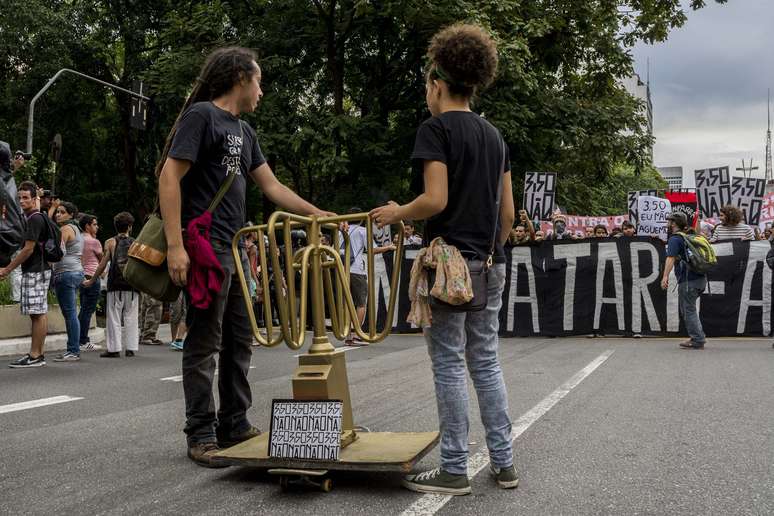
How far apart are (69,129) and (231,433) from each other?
95.2 feet

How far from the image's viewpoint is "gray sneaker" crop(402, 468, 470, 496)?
3.70 meters

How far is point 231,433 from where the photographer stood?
14.9 feet

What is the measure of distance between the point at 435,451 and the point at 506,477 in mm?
776

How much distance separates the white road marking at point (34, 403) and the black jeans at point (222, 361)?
8.40 feet

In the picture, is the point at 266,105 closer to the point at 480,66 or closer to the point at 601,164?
the point at 601,164

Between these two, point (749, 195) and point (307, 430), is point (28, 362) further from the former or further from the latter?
point (749, 195)

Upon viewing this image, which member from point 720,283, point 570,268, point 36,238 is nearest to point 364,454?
point 36,238

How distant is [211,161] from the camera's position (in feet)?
14.3

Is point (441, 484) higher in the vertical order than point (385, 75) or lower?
lower

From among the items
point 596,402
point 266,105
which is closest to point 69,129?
point 266,105

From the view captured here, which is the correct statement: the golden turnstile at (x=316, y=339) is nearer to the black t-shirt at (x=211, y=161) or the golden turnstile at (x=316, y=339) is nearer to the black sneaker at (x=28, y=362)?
the black t-shirt at (x=211, y=161)

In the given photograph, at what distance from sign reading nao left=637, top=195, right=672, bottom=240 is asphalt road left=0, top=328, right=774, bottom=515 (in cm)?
1147

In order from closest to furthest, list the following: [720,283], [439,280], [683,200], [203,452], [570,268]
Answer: [439,280] → [203,452] → [720,283] → [570,268] → [683,200]

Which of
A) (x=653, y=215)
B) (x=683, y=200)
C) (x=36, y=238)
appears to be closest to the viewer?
(x=36, y=238)
